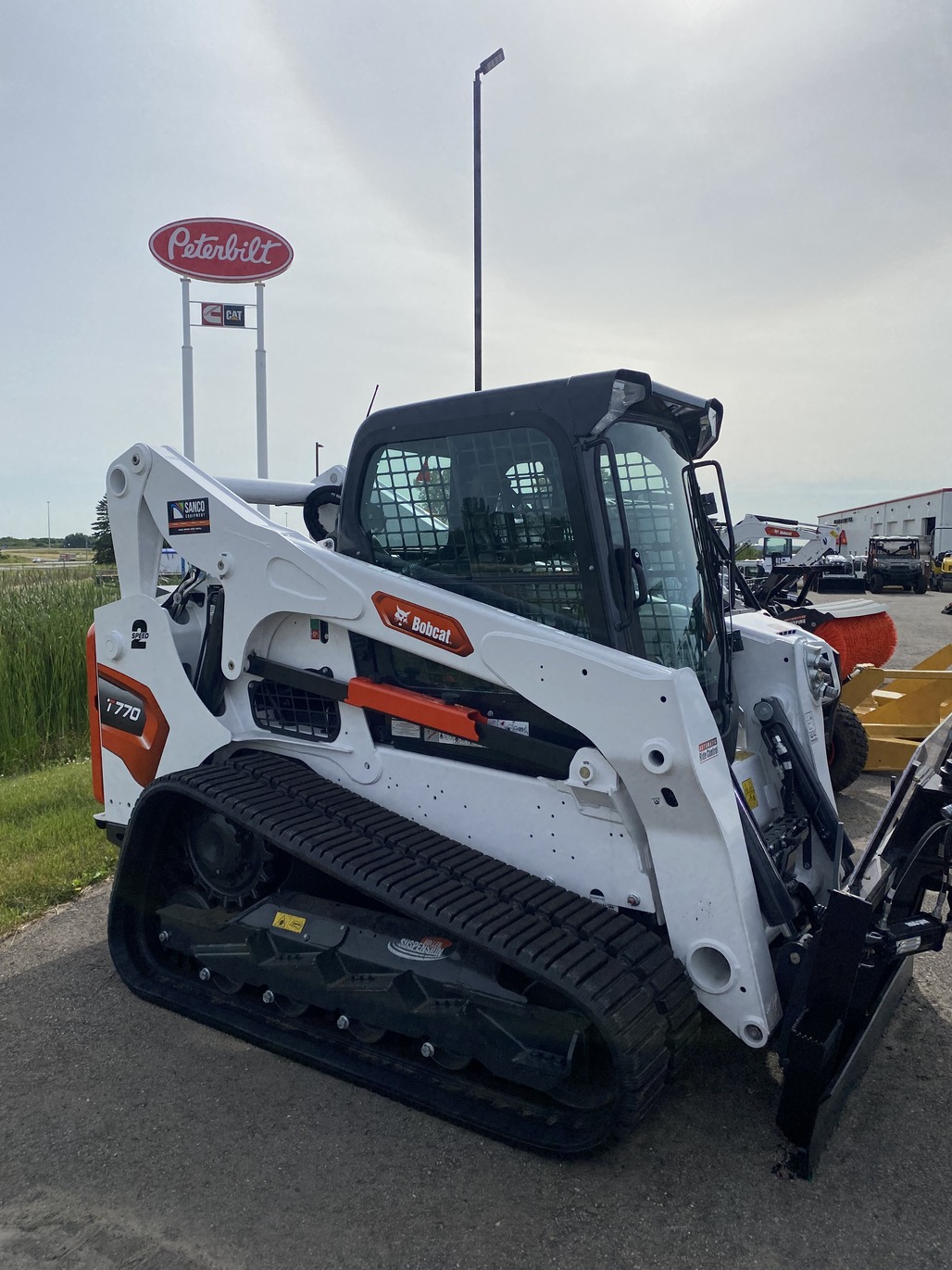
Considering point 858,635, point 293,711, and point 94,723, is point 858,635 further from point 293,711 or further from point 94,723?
point 94,723

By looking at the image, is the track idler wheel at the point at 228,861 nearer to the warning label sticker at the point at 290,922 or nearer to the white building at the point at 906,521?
the warning label sticker at the point at 290,922

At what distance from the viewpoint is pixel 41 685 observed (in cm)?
865

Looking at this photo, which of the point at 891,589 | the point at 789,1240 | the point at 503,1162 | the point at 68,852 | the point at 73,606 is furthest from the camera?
the point at 891,589

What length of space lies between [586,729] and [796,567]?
6.81 metres

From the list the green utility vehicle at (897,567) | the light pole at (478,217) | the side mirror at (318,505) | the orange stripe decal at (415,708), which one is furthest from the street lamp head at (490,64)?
the green utility vehicle at (897,567)

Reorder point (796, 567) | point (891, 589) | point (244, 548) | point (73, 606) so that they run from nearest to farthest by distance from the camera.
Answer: point (244, 548), point (796, 567), point (73, 606), point (891, 589)

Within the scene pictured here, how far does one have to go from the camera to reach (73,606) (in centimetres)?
1002

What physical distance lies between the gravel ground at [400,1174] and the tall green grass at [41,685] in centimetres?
526

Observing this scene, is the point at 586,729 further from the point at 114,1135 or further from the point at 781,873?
the point at 114,1135

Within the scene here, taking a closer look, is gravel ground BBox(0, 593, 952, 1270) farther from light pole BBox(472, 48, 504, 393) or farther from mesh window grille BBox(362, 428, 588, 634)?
light pole BBox(472, 48, 504, 393)

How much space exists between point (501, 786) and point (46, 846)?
354cm

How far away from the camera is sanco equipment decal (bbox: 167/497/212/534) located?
12.7ft

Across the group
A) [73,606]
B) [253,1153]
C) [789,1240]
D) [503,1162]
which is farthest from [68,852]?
[73,606]

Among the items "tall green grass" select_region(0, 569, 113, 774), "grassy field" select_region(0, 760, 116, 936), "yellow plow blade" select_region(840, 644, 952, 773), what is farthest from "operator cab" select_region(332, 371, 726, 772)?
"tall green grass" select_region(0, 569, 113, 774)
